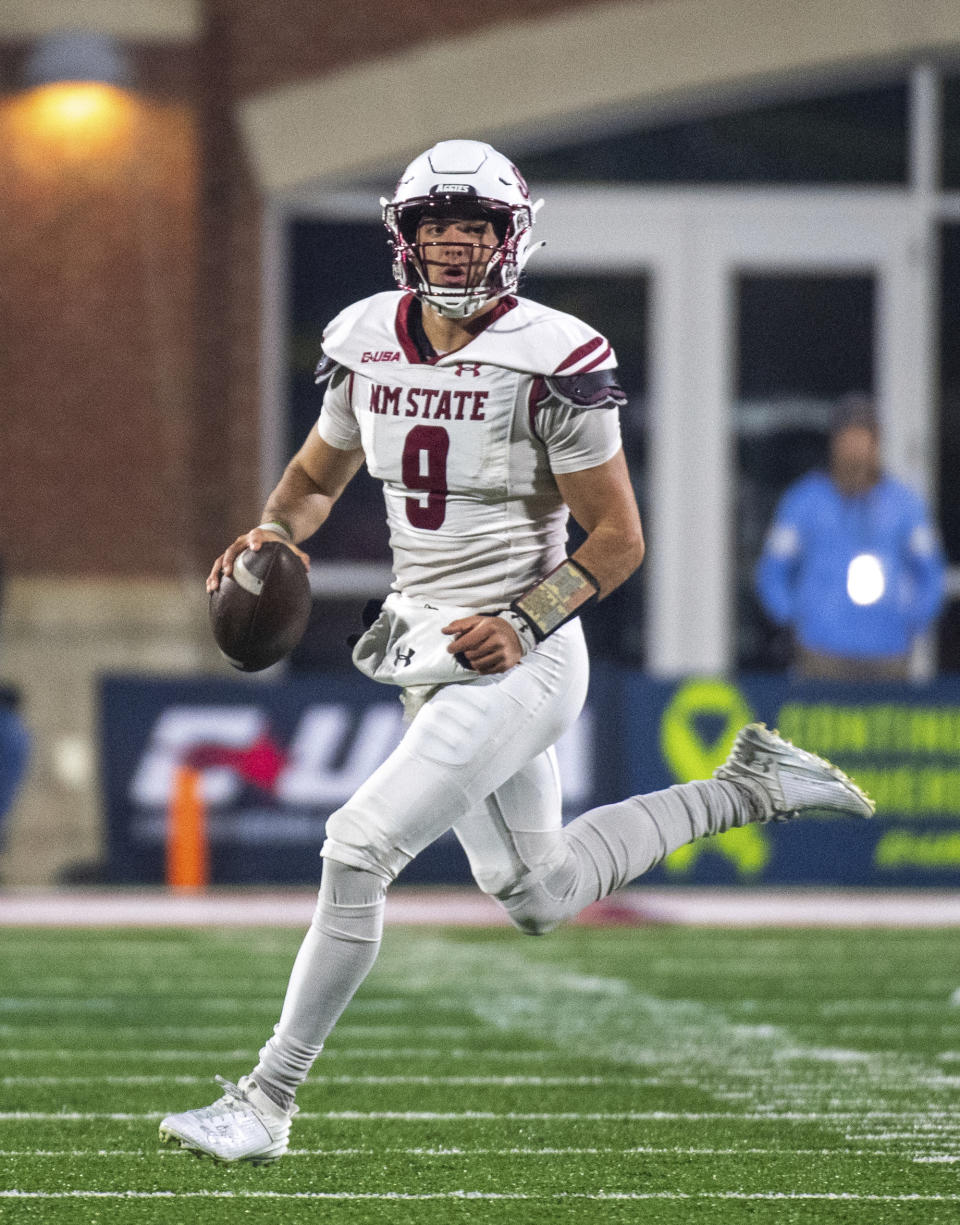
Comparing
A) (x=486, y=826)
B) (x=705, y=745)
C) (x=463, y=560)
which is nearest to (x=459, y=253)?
(x=463, y=560)

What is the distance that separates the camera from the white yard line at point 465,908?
8430mm

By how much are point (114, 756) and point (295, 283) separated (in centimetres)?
370

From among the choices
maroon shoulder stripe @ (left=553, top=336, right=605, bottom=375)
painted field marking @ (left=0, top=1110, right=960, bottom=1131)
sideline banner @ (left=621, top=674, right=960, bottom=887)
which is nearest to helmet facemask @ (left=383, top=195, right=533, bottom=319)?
maroon shoulder stripe @ (left=553, top=336, right=605, bottom=375)

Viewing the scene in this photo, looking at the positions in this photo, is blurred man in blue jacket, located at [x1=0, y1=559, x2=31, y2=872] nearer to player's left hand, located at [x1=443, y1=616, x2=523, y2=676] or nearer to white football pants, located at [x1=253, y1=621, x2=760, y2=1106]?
white football pants, located at [x1=253, y1=621, x2=760, y2=1106]

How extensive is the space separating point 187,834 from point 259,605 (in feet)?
16.8

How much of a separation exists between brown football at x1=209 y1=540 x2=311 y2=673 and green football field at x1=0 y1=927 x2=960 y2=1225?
944 millimetres

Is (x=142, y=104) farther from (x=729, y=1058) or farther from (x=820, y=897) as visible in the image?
(x=729, y=1058)

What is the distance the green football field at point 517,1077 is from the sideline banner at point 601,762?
99cm

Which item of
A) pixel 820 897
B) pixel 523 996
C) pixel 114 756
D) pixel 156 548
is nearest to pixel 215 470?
pixel 156 548

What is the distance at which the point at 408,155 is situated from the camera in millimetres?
11688

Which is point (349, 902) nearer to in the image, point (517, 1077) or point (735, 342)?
point (517, 1077)

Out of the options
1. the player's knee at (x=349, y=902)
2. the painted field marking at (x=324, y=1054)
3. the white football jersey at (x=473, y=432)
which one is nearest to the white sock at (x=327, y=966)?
the player's knee at (x=349, y=902)

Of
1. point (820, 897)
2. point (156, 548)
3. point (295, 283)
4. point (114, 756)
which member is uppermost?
point (295, 283)

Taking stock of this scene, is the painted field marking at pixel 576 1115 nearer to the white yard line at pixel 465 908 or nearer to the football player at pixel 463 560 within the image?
the football player at pixel 463 560
